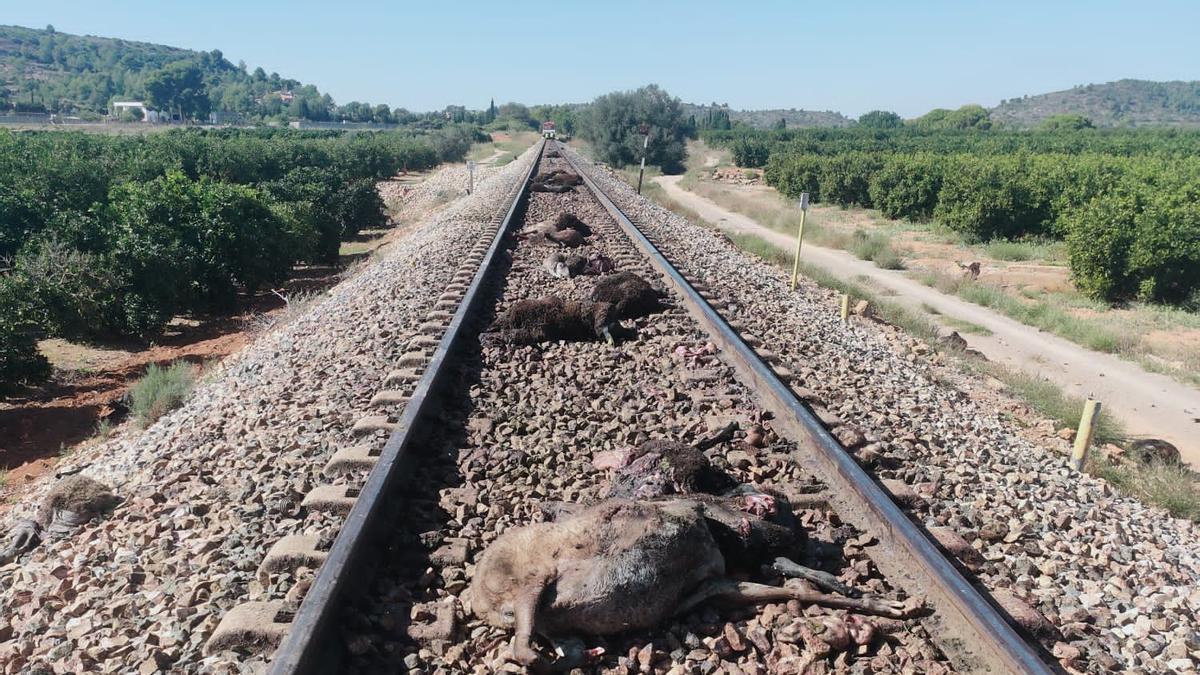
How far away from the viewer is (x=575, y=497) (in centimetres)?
446

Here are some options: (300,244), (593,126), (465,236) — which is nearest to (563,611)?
(465,236)

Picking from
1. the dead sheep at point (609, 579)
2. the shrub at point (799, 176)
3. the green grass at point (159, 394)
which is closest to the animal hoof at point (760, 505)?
the dead sheep at point (609, 579)

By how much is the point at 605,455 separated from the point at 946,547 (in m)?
1.99

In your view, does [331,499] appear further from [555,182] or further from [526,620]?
[555,182]

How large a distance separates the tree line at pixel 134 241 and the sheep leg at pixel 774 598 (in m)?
11.2

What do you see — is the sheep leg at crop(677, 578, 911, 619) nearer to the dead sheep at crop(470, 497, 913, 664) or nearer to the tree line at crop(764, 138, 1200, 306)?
the dead sheep at crop(470, 497, 913, 664)

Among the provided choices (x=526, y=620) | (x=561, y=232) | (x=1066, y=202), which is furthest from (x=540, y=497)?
(x=1066, y=202)

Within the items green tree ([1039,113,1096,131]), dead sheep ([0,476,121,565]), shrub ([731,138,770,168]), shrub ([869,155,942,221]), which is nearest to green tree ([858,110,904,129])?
green tree ([1039,113,1096,131])

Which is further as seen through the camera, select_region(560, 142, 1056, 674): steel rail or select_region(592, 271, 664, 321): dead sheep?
select_region(592, 271, 664, 321): dead sheep

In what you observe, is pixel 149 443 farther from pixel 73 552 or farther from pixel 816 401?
pixel 816 401

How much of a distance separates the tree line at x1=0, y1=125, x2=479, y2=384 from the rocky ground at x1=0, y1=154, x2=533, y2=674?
6.52 metres

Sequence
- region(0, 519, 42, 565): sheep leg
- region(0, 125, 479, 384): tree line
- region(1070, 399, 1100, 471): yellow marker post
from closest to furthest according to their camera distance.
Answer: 1. region(0, 519, 42, 565): sheep leg
2. region(1070, 399, 1100, 471): yellow marker post
3. region(0, 125, 479, 384): tree line

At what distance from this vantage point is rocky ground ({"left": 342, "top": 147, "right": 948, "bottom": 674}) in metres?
3.17

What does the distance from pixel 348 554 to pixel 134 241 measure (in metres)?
14.6
